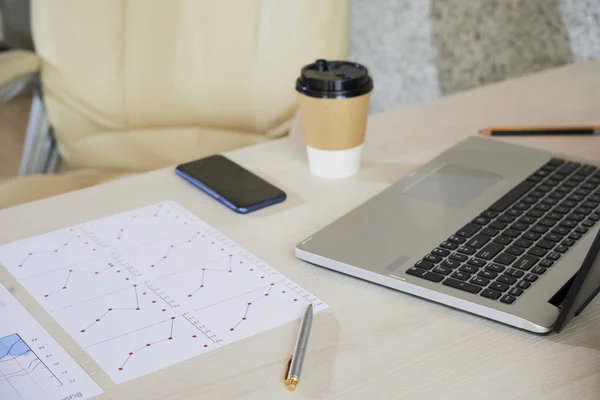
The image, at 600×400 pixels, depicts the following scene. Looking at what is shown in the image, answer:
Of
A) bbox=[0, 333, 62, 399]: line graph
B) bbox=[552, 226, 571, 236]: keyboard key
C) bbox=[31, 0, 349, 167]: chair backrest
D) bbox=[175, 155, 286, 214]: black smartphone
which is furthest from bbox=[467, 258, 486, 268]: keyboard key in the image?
bbox=[31, 0, 349, 167]: chair backrest

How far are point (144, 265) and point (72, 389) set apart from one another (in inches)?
6.9

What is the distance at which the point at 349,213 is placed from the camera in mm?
789

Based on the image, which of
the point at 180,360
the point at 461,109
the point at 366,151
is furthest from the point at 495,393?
the point at 461,109

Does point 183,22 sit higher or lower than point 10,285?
higher

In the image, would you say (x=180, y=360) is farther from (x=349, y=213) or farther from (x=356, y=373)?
(x=349, y=213)

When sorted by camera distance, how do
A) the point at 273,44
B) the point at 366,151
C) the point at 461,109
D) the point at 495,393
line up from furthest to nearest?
the point at 273,44, the point at 461,109, the point at 366,151, the point at 495,393

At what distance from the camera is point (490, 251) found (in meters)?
0.70

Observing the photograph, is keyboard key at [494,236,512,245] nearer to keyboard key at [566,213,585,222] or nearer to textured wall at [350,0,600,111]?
keyboard key at [566,213,585,222]

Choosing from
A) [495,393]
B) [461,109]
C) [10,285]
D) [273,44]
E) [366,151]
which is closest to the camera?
[495,393]

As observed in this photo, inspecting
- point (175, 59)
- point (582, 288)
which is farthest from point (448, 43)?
point (582, 288)

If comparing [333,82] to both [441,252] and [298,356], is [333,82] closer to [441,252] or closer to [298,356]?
[441,252]

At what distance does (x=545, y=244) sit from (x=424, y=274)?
13cm

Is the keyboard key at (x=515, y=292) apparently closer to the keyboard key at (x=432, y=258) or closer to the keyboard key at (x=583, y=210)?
the keyboard key at (x=432, y=258)

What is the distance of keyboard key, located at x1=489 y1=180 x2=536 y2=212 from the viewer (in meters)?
0.79
